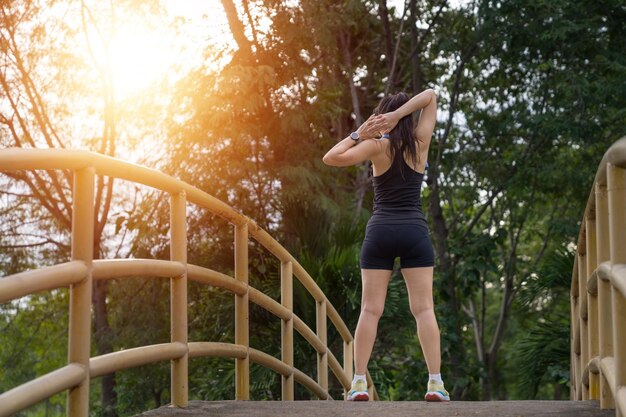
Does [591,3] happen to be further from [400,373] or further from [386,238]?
[386,238]

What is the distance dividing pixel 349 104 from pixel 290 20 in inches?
126

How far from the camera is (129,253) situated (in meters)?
13.1

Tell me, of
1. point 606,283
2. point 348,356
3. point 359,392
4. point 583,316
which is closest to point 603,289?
point 606,283

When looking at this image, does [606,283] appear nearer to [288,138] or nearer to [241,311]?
[241,311]

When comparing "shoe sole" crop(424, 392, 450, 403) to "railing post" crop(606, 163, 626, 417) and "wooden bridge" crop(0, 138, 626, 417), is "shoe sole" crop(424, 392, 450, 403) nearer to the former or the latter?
"wooden bridge" crop(0, 138, 626, 417)

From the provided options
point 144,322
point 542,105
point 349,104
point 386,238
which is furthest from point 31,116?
point 386,238

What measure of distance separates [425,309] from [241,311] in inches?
39.6

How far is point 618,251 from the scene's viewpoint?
3373mm

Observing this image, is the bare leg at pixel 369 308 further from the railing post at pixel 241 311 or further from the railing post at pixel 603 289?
the railing post at pixel 603 289

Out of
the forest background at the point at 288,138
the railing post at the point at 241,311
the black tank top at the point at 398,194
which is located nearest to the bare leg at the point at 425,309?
the black tank top at the point at 398,194

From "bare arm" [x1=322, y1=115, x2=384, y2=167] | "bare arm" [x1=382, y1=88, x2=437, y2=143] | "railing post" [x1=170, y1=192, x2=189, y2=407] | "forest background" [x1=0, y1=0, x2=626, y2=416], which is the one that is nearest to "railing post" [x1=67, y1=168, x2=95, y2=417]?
"railing post" [x1=170, y1=192, x2=189, y2=407]

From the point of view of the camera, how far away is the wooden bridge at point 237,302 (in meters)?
3.19

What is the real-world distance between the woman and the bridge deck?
534 millimetres

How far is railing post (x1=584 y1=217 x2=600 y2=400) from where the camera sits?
4.60 metres
